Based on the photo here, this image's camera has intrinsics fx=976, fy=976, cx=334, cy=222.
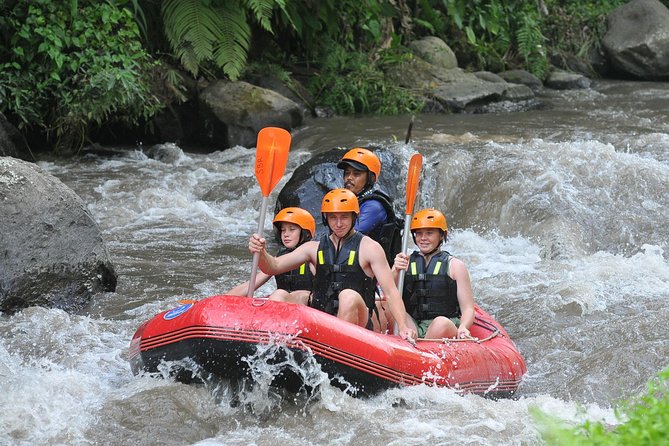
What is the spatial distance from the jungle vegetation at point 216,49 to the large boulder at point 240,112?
23 centimetres

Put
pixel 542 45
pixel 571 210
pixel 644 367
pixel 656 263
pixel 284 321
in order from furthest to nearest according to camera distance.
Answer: pixel 542 45 < pixel 571 210 < pixel 656 263 < pixel 644 367 < pixel 284 321

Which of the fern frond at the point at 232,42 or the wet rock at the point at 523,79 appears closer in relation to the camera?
the fern frond at the point at 232,42

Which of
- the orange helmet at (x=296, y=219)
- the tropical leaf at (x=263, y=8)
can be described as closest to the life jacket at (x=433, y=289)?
the orange helmet at (x=296, y=219)

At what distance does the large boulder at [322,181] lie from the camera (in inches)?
328

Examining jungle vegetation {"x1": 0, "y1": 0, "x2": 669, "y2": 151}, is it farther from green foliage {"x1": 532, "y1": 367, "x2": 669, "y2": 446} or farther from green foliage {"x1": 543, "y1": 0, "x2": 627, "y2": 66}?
green foliage {"x1": 532, "y1": 367, "x2": 669, "y2": 446}

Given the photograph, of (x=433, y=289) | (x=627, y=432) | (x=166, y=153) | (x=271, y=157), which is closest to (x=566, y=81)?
(x=166, y=153)

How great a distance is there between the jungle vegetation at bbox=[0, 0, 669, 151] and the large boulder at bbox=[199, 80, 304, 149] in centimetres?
23

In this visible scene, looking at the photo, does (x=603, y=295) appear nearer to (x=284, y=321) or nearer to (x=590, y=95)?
(x=284, y=321)

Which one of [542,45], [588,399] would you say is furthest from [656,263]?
[542,45]

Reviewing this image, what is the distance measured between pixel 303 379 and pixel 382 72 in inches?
372

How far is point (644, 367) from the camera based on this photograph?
214 inches

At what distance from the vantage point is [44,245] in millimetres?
6164

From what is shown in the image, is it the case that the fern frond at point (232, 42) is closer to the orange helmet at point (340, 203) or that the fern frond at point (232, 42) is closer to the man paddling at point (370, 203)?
the man paddling at point (370, 203)

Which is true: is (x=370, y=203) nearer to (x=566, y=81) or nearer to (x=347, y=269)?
(x=347, y=269)
